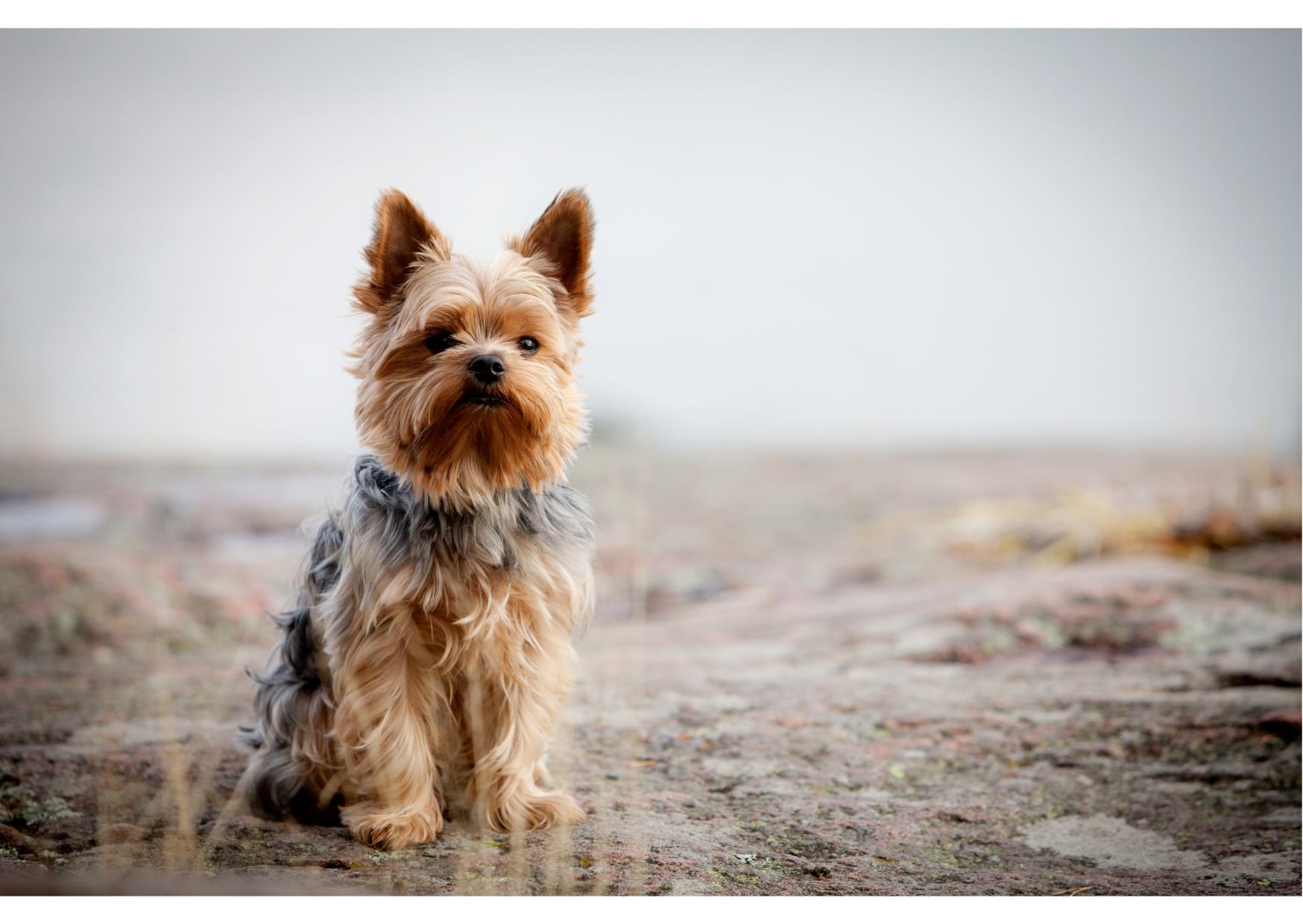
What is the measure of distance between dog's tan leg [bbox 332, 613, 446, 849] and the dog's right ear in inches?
42.8

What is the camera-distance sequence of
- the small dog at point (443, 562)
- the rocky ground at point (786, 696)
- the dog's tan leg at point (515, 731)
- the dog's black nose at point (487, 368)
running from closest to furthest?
the dog's black nose at point (487, 368), the small dog at point (443, 562), the rocky ground at point (786, 696), the dog's tan leg at point (515, 731)

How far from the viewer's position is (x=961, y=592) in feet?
22.3

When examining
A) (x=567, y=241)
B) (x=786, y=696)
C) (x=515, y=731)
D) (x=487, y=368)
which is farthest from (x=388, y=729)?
(x=786, y=696)

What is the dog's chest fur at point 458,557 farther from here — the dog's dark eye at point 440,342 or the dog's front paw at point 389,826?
the dog's front paw at point 389,826

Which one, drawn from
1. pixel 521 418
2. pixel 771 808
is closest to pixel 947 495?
pixel 771 808

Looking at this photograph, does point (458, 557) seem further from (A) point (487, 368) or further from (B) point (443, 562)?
(A) point (487, 368)

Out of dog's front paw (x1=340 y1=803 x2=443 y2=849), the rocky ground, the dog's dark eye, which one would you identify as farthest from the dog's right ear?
dog's front paw (x1=340 y1=803 x2=443 y2=849)

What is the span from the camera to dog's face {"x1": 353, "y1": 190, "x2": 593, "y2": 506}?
3162 millimetres

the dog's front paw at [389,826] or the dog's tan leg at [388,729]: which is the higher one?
the dog's tan leg at [388,729]

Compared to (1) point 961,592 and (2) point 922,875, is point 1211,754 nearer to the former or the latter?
(2) point 922,875

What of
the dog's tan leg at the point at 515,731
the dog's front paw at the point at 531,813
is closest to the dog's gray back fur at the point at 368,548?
the dog's tan leg at the point at 515,731

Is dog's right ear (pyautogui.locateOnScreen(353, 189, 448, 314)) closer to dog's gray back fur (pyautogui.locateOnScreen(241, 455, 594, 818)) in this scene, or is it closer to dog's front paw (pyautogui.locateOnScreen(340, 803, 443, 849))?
dog's gray back fur (pyautogui.locateOnScreen(241, 455, 594, 818))

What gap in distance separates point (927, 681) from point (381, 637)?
317cm

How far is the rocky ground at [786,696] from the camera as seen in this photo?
11.0ft
